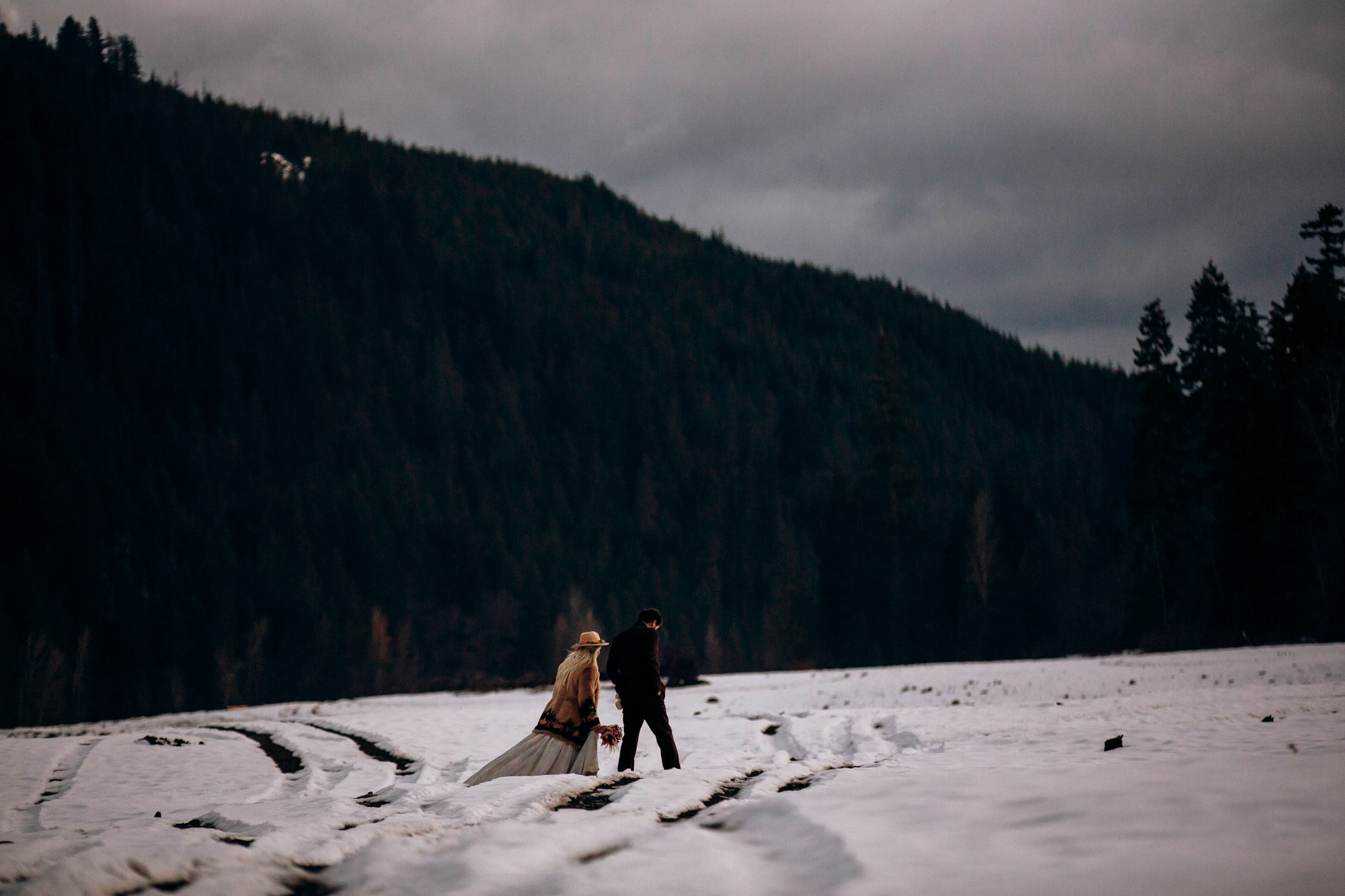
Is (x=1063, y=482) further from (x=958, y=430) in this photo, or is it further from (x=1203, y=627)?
(x=1203, y=627)

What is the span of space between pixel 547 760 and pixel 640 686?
1.36 m

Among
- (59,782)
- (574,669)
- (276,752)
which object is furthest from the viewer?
(276,752)

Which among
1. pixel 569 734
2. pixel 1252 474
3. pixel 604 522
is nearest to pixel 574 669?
pixel 569 734

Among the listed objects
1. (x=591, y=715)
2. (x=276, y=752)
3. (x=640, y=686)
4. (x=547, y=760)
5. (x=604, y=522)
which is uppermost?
(x=604, y=522)

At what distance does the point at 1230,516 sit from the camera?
5453cm

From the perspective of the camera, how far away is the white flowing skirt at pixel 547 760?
1084cm

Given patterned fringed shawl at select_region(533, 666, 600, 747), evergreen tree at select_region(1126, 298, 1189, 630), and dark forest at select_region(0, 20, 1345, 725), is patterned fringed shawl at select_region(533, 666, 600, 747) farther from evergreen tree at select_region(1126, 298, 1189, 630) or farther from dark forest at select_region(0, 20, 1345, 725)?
evergreen tree at select_region(1126, 298, 1189, 630)

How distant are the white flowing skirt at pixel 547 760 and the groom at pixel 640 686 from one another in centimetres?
40

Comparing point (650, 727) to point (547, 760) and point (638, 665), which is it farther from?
point (547, 760)

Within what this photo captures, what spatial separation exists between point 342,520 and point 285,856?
147 metres

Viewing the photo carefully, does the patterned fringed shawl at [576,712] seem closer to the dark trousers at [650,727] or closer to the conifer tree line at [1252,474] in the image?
the dark trousers at [650,727]

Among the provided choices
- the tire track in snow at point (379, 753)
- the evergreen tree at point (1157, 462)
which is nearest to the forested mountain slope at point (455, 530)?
the evergreen tree at point (1157, 462)

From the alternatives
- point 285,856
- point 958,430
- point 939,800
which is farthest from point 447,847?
point 958,430

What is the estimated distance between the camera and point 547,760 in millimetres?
10898
